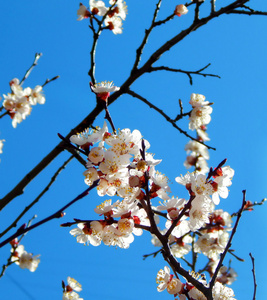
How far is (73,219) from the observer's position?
120 centimetres

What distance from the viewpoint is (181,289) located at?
53.2 inches

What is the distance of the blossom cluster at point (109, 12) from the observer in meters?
2.77

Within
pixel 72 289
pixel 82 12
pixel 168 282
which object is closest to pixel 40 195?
pixel 168 282

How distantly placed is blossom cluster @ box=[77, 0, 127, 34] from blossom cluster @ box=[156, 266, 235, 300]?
2.14 m

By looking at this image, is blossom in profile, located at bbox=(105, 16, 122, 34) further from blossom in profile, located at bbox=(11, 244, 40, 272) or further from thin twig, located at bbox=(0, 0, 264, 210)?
blossom in profile, located at bbox=(11, 244, 40, 272)

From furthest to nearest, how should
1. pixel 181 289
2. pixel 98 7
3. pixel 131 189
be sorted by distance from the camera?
pixel 98 7 → pixel 181 289 → pixel 131 189

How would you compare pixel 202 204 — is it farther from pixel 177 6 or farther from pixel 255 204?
pixel 255 204

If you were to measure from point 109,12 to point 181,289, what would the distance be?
92.4 inches

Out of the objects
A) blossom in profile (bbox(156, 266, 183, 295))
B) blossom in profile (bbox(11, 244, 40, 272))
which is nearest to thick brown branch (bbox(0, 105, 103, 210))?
blossom in profile (bbox(156, 266, 183, 295))

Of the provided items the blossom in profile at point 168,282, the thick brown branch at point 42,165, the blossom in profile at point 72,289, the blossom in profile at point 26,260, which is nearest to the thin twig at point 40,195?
the thick brown branch at point 42,165

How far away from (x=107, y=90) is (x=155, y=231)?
72cm

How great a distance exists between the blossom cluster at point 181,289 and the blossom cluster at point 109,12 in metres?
2.14

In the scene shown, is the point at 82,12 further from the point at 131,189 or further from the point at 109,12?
the point at 131,189

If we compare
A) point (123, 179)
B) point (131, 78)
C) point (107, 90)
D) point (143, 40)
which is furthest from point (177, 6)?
point (123, 179)
